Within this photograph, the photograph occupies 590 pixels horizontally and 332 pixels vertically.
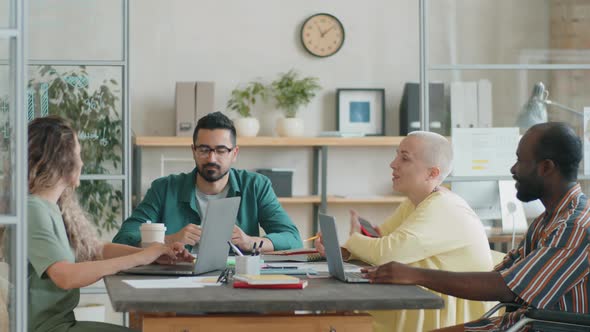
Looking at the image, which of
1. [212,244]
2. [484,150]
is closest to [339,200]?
[484,150]

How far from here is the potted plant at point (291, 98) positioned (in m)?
6.12

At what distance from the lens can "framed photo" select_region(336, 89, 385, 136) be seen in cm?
636

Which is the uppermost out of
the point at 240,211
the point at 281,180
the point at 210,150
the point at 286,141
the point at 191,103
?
the point at 191,103

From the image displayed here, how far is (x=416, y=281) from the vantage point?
2.38 m

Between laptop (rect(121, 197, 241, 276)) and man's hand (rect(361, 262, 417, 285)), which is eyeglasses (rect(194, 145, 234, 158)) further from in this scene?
man's hand (rect(361, 262, 417, 285))

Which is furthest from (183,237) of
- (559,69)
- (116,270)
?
(559,69)

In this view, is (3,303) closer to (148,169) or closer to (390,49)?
(148,169)

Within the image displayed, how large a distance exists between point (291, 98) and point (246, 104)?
12.8 inches

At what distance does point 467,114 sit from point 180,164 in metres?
2.36

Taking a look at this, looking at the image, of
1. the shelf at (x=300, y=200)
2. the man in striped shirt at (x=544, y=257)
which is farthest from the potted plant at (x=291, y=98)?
the man in striped shirt at (x=544, y=257)

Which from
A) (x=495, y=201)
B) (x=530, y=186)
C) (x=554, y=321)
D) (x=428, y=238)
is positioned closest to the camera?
(x=554, y=321)

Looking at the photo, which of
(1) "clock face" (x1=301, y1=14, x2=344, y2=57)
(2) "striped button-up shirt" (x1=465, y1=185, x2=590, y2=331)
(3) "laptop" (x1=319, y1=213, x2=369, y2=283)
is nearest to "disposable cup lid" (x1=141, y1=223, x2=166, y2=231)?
(3) "laptop" (x1=319, y1=213, x2=369, y2=283)

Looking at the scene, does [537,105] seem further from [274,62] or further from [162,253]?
[162,253]

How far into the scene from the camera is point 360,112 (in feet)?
20.9
